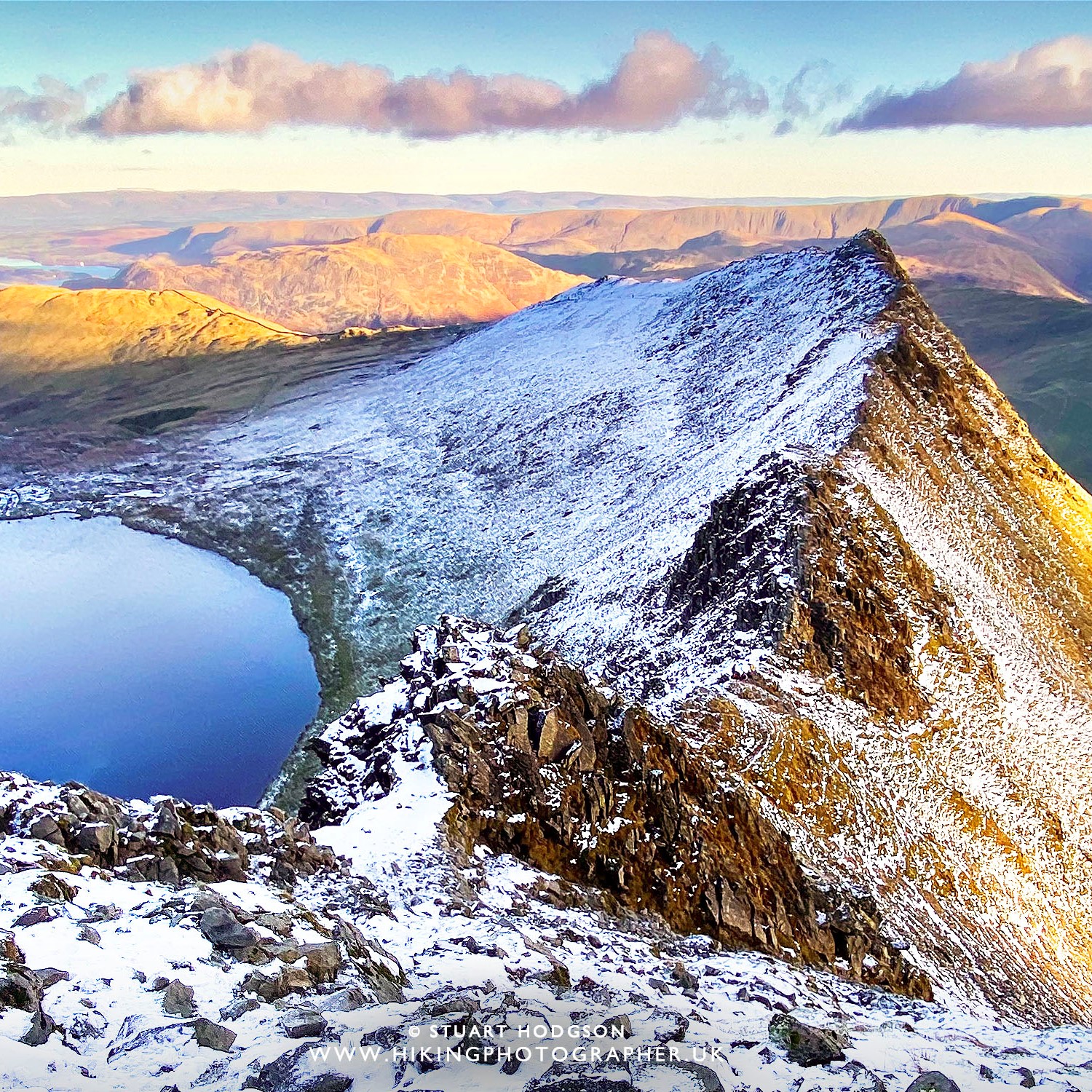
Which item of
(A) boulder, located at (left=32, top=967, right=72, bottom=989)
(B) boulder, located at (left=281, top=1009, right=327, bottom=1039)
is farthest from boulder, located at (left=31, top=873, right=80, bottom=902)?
(B) boulder, located at (left=281, top=1009, right=327, bottom=1039)

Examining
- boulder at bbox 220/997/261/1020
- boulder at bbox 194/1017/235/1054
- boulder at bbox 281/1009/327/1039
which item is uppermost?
boulder at bbox 194/1017/235/1054

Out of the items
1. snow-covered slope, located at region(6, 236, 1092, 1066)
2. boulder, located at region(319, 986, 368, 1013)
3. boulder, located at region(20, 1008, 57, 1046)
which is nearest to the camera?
boulder, located at region(20, 1008, 57, 1046)

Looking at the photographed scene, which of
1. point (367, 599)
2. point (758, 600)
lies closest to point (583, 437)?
point (367, 599)

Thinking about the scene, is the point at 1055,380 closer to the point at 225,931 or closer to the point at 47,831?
the point at 225,931

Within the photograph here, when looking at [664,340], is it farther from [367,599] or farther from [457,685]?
[457,685]

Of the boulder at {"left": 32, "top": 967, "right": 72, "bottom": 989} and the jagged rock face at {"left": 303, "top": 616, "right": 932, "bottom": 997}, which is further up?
the boulder at {"left": 32, "top": 967, "right": 72, "bottom": 989}

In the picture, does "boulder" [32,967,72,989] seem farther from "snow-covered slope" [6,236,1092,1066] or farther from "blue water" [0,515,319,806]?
"blue water" [0,515,319,806]
